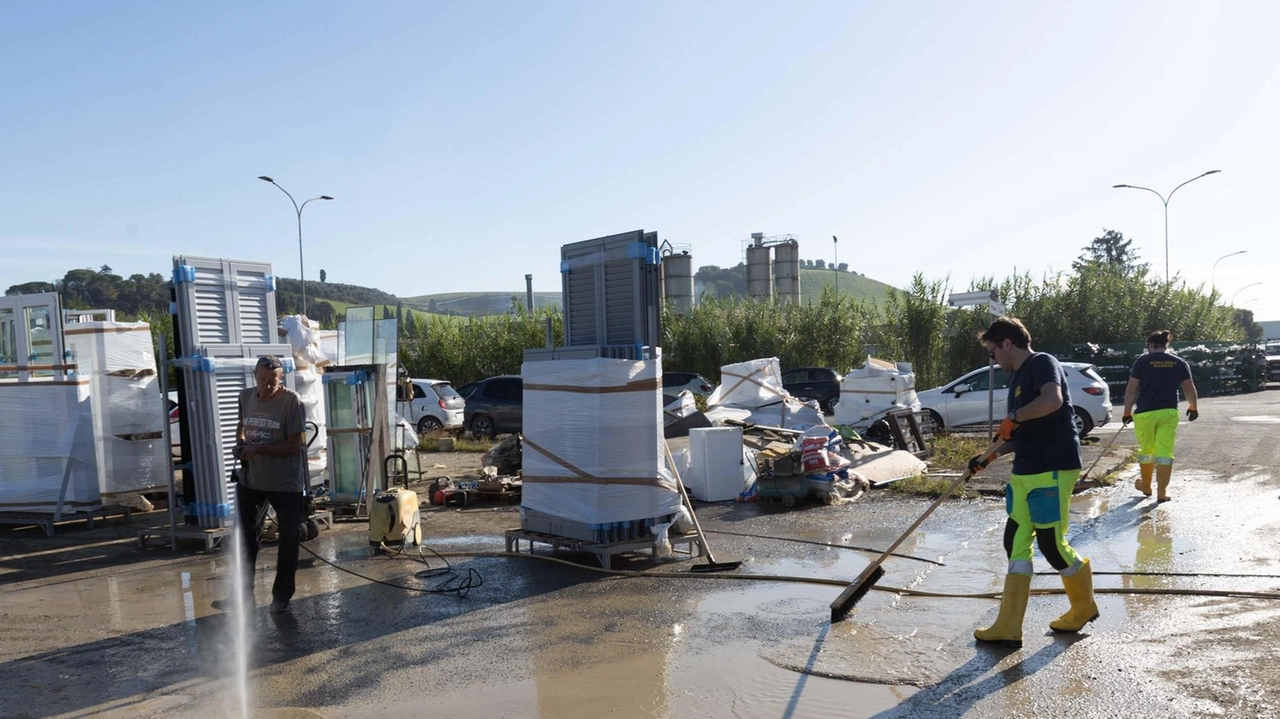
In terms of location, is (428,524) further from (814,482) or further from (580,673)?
(580,673)

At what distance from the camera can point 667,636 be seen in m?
6.28

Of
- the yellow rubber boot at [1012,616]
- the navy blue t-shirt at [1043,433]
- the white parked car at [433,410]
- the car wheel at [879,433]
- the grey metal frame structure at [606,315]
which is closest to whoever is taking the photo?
the yellow rubber boot at [1012,616]

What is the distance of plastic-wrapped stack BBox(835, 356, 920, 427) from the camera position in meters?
17.2

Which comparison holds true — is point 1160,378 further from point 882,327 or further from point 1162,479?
point 882,327

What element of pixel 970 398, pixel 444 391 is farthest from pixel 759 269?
pixel 970 398

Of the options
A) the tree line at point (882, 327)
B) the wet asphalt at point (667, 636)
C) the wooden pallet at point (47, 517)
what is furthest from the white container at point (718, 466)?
the tree line at point (882, 327)

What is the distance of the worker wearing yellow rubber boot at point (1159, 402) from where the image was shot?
1055 centimetres

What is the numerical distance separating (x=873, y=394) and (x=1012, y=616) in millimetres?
11771

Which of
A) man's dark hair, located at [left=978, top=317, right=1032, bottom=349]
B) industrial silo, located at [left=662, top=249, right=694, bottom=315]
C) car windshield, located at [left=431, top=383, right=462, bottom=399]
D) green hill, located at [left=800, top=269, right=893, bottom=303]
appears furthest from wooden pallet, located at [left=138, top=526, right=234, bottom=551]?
green hill, located at [left=800, top=269, right=893, bottom=303]

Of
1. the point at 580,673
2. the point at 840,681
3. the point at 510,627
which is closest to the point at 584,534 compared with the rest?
the point at 510,627

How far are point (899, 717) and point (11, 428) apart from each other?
1071 centimetres

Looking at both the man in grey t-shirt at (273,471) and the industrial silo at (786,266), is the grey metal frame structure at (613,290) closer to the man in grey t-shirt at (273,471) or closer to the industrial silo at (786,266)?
the man in grey t-shirt at (273,471)

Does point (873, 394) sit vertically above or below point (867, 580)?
above

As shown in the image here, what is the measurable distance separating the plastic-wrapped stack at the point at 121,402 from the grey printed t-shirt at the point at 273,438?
16.7ft
